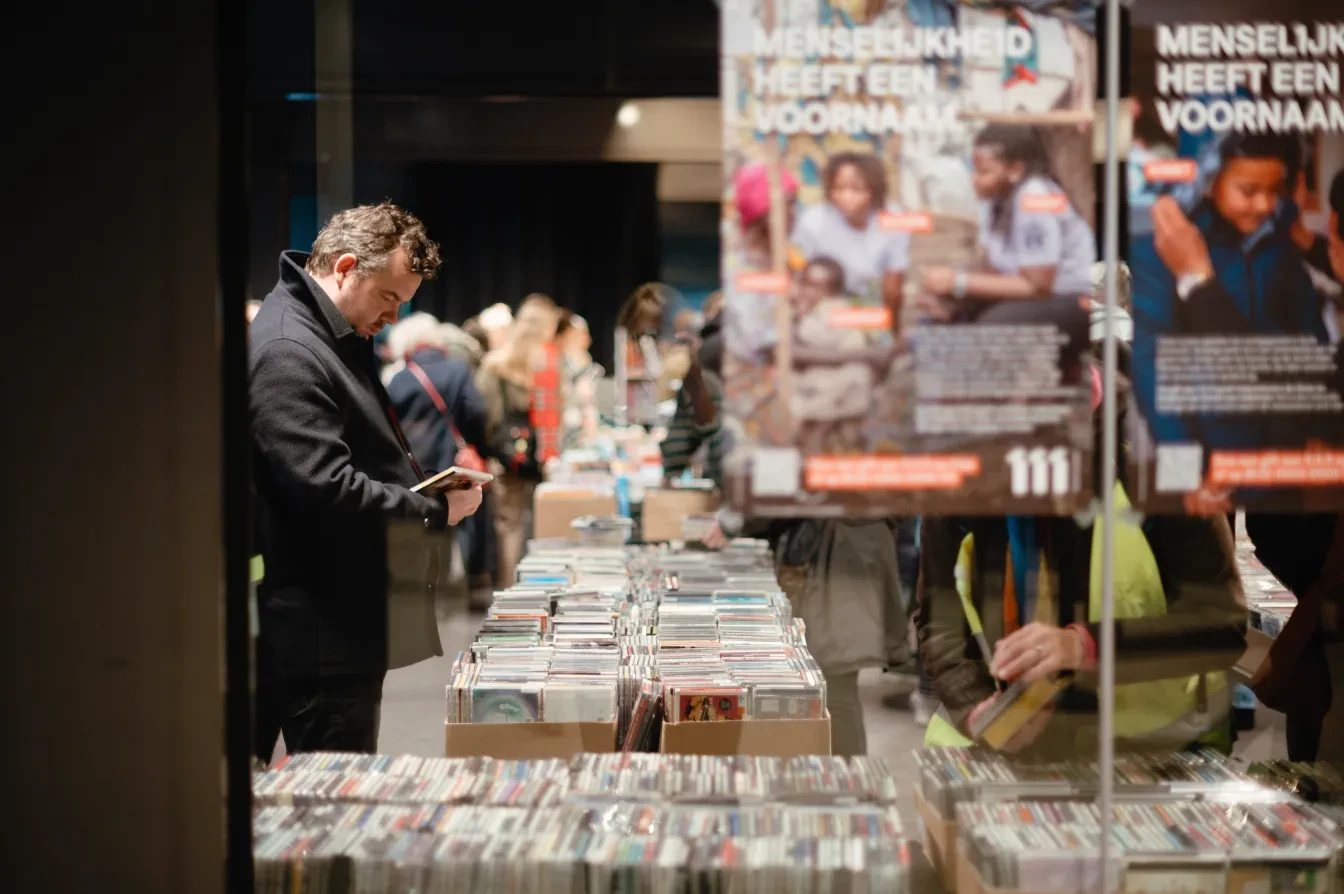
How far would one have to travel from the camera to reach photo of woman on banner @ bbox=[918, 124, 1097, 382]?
1705 millimetres

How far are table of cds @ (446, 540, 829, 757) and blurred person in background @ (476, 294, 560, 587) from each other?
8.87ft

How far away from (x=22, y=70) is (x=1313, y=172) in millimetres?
1909

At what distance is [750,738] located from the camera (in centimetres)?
220

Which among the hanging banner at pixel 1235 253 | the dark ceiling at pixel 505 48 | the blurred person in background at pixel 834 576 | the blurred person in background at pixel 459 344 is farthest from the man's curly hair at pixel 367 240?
the blurred person in background at pixel 459 344

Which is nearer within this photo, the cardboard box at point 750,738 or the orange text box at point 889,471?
the orange text box at point 889,471

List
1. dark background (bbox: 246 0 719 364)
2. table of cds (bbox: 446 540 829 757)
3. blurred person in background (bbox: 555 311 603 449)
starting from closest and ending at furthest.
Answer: dark background (bbox: 246 0 719 364)
table of cds (bbox: 446 540 829 757)
blurred person in background (bbox: 555 311 603 449)

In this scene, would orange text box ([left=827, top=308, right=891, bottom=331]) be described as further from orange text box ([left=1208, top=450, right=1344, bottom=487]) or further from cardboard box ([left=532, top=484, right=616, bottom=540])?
cardboard box ([left=532, top=484, right=616, bottom=540])

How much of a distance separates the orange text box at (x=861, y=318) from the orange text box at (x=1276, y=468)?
0.53 m

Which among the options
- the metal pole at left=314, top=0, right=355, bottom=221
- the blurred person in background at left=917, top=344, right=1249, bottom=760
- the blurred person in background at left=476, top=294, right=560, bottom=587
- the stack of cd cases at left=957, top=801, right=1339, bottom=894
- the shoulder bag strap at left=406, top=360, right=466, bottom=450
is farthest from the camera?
the blurred person in background at left=476, top=294, right=560, bottom=587

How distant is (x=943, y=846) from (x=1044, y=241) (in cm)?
99

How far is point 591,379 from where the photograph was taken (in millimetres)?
6875

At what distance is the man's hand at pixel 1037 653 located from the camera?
1990mm

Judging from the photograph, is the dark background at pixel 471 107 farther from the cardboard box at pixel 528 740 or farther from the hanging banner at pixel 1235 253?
the cardboard box at pixel 528 740

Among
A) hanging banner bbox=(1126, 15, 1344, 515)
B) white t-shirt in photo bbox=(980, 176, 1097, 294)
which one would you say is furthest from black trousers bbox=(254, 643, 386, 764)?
hanging banner bbox=(1126, 15, 1344, 515)
